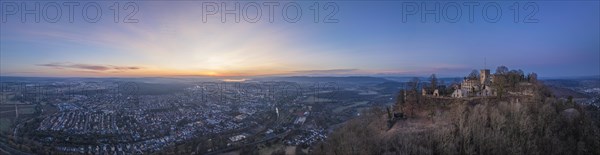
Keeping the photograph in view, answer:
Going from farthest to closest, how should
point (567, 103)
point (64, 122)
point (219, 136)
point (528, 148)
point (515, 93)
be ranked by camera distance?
point (64, 122) < point (219, 136) < point (515, 93) < point (567, 103) < point (528, 148)

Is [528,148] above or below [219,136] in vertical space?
above

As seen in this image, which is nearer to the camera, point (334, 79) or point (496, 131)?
point (496, 131)

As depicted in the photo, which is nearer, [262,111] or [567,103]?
[567,103]

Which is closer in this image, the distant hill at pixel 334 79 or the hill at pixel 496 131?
the hill at pixel 496 131

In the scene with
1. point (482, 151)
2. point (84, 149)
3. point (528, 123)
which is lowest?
point (84, 149)

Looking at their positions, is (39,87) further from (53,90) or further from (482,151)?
(482,151)

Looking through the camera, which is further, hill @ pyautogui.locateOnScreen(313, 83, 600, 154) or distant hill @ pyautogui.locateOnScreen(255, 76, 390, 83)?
distant hill @ pyautogui.locateOnScreen(255, 76, 390, 83)

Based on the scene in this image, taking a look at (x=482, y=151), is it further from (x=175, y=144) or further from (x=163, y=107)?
(x=163, y=107)

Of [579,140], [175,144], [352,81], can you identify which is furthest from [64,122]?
[352,81]

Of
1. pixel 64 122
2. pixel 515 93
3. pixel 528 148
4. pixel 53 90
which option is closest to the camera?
pixel 528 148
